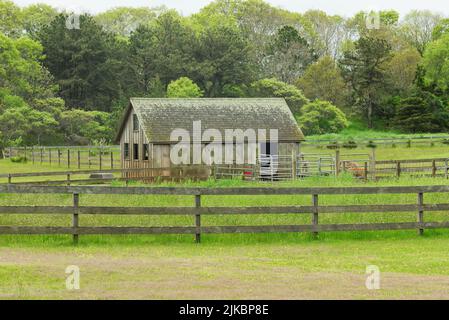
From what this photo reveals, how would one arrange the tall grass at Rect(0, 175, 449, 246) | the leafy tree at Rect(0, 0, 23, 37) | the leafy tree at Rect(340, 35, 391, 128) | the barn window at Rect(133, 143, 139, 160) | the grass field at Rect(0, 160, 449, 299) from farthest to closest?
the leafy tree at Rect(0, 0, 23, 37)
the leafy tree at Rect(340, 35, 391, 128)
the barn window at Rect(133, 143, 139, 160)
the tall grass at Rect(0, 175, 449, 246)
the grass field at Rect(0, 160, 449, 299)

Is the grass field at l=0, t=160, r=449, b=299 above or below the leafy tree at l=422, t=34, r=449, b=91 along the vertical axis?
below

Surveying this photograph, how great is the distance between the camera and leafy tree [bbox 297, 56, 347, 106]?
90688mm

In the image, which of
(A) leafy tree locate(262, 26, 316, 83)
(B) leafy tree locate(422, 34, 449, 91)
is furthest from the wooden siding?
(A) leafy tree locate(262, 26, 316, 83)

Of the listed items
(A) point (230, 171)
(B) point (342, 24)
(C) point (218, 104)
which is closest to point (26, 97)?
(C) point (218, 104)

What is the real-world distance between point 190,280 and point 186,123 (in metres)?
34.5

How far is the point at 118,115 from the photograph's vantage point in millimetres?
75250

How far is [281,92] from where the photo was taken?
279ft

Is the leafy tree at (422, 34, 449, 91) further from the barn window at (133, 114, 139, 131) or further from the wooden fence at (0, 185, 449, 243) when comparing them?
the wooden fence at (0, 185, 449, 243)

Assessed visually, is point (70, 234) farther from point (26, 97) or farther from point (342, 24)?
point (342, 24)

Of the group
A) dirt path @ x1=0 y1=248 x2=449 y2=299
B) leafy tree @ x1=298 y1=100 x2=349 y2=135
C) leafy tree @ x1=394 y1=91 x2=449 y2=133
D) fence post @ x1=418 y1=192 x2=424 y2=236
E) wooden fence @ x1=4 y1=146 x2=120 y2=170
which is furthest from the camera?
leafy tree @ x1=298 y1=100 x2=349 y2=135

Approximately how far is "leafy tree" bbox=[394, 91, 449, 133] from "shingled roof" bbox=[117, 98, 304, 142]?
32.4m

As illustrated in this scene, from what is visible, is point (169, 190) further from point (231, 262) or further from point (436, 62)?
point (436, 62)

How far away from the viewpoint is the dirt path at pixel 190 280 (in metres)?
11.9

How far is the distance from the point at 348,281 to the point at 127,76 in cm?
8083
